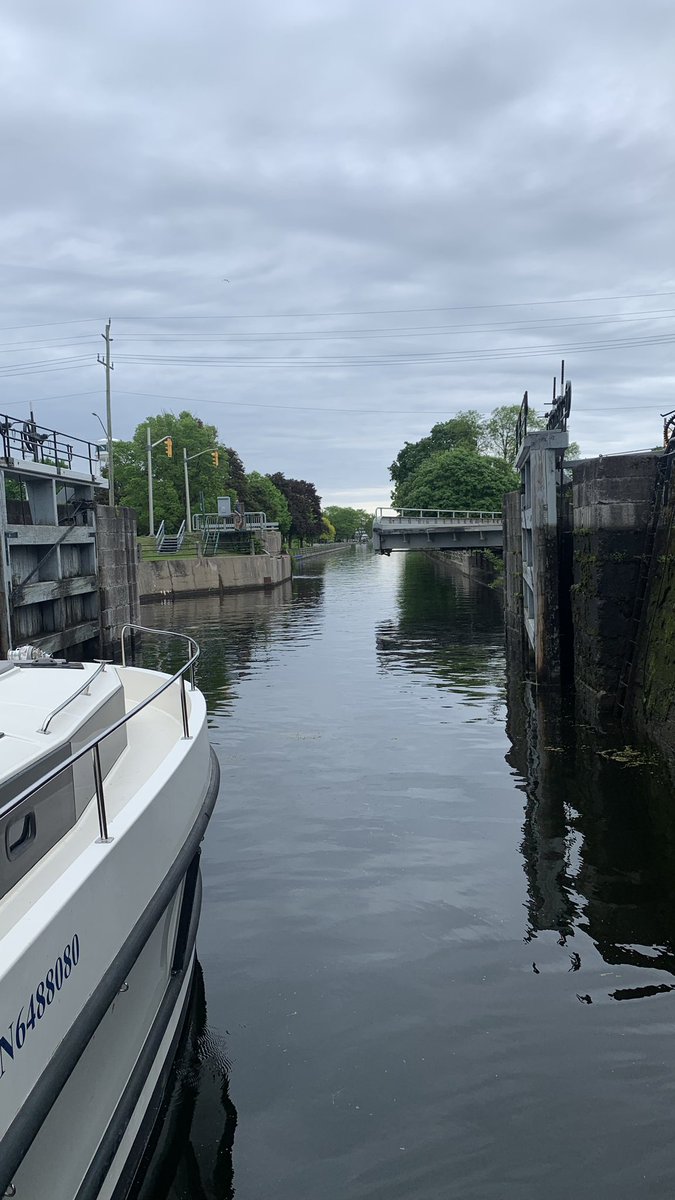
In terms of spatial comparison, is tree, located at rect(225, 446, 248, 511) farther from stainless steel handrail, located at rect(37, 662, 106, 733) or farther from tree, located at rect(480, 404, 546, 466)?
stainless steel handrail, located at rect(37, 662, 106, 733)

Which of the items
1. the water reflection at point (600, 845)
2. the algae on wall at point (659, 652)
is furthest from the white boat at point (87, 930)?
the algae on wall at point (659, 652)

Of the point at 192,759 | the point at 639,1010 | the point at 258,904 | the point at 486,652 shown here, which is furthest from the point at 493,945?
the point at 486,652

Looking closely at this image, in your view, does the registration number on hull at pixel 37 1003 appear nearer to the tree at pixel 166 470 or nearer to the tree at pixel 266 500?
the tree at pixel 166 470

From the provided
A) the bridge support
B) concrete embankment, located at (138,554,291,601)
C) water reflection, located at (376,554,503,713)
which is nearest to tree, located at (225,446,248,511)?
concrete embankment, located at (138,554,291,601)

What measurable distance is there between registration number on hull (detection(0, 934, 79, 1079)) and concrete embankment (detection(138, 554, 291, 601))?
134ft

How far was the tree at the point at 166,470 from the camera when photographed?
7088 cm

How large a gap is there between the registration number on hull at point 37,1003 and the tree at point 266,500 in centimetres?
9328

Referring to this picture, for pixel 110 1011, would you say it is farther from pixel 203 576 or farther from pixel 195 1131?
pixel 203 576

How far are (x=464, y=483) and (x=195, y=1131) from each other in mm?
73145

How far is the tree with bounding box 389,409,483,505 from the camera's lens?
99500 mm

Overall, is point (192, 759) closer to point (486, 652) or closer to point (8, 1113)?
point (8, 1113)

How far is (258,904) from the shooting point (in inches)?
332

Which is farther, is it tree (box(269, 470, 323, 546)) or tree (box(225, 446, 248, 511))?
tree (box(269, 470, 323, 546))

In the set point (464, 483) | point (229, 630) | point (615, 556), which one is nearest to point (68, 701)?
point (615, 556)
